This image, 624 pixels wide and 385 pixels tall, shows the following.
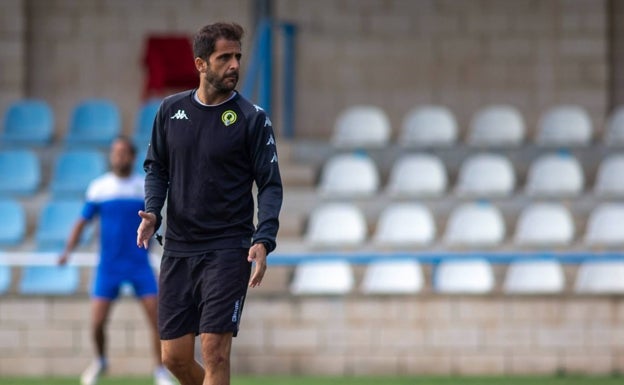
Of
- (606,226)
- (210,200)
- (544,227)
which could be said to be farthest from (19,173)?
(210,200)

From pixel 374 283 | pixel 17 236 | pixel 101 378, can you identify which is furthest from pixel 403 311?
pixel 17 236

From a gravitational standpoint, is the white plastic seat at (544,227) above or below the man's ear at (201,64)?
below

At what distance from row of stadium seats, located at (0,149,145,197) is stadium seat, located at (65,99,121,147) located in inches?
19.9

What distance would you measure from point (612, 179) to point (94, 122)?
19.7 feet

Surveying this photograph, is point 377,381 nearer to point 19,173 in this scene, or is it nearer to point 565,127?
point 565,127

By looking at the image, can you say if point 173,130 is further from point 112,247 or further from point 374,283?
point 374,283

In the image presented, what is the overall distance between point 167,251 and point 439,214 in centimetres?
919

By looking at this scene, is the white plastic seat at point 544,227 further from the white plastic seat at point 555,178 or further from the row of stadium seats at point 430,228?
the white plastic seat at point 555,178

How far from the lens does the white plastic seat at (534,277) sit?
1538 centimetres

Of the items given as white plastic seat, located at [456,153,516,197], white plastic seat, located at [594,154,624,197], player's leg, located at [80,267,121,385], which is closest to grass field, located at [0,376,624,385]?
player's leg, located at [80,267,121,385]

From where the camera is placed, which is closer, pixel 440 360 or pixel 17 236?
pixel 440 360

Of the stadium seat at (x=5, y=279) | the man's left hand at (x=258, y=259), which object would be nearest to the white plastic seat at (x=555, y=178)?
the stadium seat at (x=5, y=279)

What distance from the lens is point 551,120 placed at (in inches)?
705

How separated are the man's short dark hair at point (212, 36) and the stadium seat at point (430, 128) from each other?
33.3 feet
